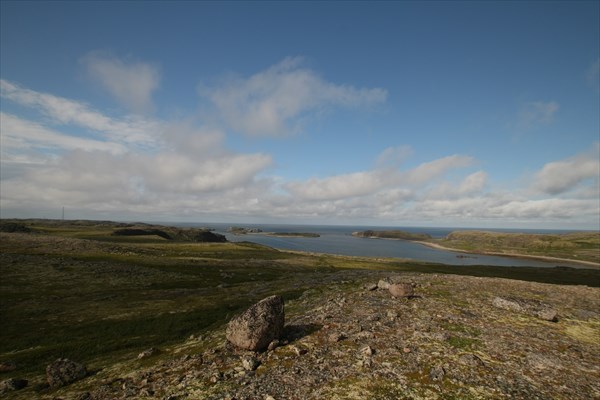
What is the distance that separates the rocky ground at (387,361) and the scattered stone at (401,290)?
279 centimetres

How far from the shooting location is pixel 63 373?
18500mm

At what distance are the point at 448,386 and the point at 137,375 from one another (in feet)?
51.6

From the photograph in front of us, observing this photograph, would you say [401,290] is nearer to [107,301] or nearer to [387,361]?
[387,361]

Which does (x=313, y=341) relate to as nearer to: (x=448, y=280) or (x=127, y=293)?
(x=448, y=280)

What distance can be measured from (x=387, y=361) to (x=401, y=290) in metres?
14.3

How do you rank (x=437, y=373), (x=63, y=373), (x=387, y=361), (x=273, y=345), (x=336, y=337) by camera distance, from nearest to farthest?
1. (x=437, y=373)
2. (x=387, y=361)
3. (x=63, y=373)
4. (x=273, y=345)
5. (x=336, y=337)

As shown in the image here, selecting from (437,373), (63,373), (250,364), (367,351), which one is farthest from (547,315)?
(63,373)

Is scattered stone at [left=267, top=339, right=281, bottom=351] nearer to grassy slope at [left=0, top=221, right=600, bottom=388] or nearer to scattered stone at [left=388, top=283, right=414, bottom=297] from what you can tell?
grassy slope at [left=0, top=221, right=600, bottom=388]

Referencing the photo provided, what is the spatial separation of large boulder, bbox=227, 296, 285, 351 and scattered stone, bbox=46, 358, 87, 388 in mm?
8546

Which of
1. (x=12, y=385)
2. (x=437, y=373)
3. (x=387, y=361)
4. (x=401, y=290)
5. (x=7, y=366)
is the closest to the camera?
(x=437, y=373)

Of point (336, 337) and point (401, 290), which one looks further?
point (401, 290)

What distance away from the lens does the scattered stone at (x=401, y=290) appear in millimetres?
30689

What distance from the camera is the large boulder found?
19.3 meters

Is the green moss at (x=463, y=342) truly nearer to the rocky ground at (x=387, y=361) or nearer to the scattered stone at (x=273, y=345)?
the rocky ground at (x=387, y=361)
